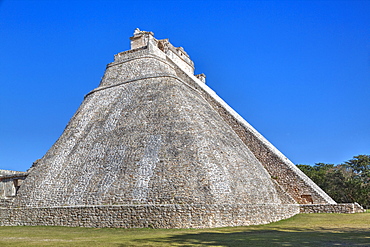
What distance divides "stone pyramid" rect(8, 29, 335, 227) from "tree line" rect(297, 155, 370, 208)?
15.2m

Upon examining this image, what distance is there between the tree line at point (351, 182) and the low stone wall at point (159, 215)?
1910 cm

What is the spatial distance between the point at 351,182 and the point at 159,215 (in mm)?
24510

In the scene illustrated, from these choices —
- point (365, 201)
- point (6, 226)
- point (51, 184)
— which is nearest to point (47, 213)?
point (51, 184)

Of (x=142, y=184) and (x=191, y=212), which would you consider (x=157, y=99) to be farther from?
(x=191, y=212)

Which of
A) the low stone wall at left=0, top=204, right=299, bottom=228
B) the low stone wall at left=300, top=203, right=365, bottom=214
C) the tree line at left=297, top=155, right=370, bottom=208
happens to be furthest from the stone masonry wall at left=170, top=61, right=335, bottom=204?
the tree line at left=297, top=155, right=370, bottom=208

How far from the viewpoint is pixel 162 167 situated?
13.9 meters

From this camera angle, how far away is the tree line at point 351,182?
30.9 meters

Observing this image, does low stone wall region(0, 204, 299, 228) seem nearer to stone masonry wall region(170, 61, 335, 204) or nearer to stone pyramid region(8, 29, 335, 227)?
stone pyramid region(8, 29, 335, 227)

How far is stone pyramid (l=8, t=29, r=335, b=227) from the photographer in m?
13.0

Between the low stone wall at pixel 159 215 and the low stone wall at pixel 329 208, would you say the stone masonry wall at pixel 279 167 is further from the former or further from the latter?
the low stone wall at pixel 159 215

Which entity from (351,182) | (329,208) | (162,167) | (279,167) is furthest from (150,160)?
(351,182)

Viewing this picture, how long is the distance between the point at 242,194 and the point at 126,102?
27.5 ft

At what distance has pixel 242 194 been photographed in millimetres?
13875

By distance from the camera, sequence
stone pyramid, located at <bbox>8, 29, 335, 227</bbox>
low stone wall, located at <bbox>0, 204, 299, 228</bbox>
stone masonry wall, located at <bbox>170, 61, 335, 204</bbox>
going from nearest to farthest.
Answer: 1. low stone wall, located at <bbox>0, 204, 299, 228</bbox>
2. stone pyramid, located at <bbox>8, 29, 335, 227</bbox>
3. stone masonry wall, located at <bbox>170, 61, 335, 204</bbox>
